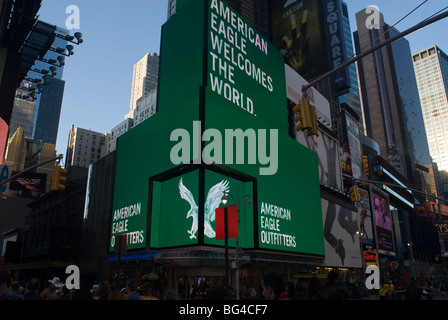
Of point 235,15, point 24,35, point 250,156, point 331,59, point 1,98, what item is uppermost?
point 331,59

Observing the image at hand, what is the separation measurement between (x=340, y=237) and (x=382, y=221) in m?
29.3

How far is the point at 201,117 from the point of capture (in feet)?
83.1

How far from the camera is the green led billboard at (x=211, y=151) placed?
2547 cm

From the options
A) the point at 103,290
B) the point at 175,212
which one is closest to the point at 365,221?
the point at 175,212

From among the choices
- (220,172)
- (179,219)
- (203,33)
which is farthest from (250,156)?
(203,33)

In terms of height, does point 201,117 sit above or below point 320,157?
below

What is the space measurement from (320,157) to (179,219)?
3436cm

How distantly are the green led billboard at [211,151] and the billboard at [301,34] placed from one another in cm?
1227

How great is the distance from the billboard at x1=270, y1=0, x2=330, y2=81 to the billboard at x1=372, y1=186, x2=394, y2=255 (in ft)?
124

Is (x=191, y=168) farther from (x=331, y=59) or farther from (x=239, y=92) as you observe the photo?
(x=331, y=59)

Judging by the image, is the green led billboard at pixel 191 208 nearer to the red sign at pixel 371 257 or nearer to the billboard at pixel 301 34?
the red sign at pixel 371 257
